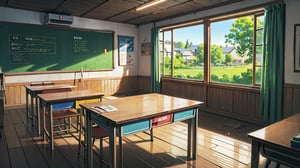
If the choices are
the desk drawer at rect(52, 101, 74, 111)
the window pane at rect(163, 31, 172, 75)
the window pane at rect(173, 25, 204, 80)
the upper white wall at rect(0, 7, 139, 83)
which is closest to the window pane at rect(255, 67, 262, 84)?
the window pane at rect(173, 25, 204, 80)

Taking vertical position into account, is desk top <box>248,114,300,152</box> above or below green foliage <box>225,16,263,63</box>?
below

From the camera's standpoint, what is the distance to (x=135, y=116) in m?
2.13

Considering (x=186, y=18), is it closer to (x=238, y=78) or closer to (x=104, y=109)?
(x=238, y=78)

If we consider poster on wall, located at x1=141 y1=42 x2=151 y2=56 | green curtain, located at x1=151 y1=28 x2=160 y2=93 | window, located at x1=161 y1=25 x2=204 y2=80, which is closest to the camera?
window, located at x1=161 y1=25 x2=204 y2=80

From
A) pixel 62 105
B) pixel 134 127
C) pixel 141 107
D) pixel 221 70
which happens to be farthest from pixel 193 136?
pixel 221 70

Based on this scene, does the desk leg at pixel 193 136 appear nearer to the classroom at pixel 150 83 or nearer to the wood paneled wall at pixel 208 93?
the classroom at pixel 150 83

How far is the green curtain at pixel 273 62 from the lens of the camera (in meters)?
3.90

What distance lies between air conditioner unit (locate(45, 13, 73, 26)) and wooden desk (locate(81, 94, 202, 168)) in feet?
13.0

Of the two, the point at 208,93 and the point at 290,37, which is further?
the point at 208,93

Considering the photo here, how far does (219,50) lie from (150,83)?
2574mm

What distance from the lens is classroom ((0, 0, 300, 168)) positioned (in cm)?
256

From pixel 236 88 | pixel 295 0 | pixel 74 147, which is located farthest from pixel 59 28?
pixel 295 0

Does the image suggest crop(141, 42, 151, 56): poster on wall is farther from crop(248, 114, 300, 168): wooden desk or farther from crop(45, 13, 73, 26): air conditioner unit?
crop(248, 114, 300, 168): wooden desk

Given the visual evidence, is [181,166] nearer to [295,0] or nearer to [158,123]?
[158,123]
